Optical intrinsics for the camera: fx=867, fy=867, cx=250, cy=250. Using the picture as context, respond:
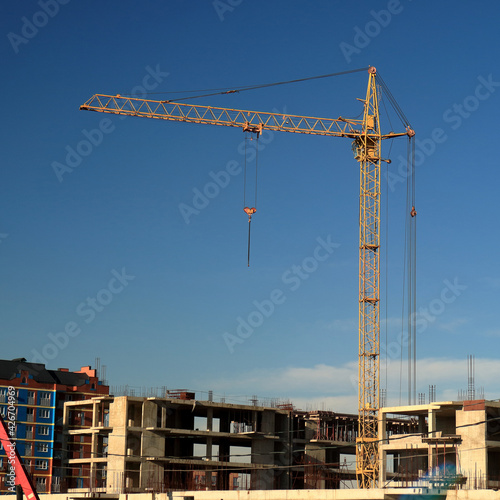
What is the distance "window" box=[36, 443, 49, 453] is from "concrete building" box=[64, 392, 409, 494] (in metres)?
8.07

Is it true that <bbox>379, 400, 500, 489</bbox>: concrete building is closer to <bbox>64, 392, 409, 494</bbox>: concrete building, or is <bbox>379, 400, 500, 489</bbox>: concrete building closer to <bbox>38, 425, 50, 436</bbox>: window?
<bbox>64, 392, 409, 494</bbox>: concrete building

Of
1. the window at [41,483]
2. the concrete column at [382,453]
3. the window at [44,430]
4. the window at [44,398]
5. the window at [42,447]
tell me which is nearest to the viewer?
the concrete column at [382,453]

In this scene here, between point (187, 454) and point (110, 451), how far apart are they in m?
9.33

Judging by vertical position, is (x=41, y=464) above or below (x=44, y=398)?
below

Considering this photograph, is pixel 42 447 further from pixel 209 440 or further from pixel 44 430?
pixel 209 440

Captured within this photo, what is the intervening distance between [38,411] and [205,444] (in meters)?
28.7

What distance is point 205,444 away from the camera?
8438 cm

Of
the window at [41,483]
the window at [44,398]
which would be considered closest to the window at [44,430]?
the window at [44,398]

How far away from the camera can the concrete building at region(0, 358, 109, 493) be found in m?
101

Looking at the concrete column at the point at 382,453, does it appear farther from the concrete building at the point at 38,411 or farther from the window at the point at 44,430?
the window at the point at 44,430

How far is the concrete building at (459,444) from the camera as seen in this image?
64.8m

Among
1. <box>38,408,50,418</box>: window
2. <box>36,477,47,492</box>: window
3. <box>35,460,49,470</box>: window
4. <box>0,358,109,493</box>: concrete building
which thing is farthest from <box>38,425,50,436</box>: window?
<box>36,477,47,492</box>: window

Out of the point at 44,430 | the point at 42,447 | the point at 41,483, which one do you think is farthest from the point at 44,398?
the point at 41,483

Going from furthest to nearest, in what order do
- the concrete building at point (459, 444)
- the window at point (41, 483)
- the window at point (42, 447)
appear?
the window at point (42, 447) → the window at point (41, 483) → the concrete building at point (459, 444)
